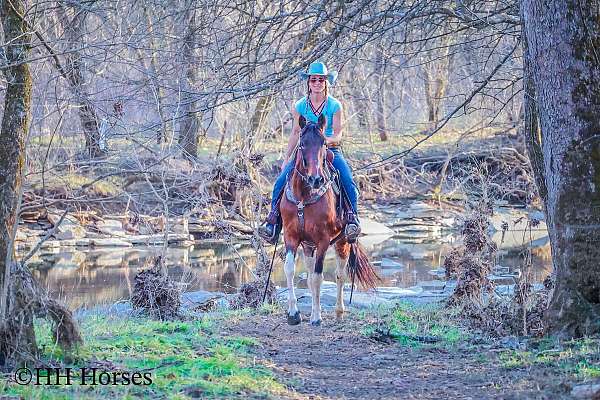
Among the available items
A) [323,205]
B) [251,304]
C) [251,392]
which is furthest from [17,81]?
[251,304]

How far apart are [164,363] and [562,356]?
121 inches

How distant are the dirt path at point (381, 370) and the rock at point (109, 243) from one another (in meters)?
14.4

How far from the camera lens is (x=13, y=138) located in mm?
6246

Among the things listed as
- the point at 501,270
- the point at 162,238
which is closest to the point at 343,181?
the point at 501,270

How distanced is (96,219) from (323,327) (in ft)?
52.1

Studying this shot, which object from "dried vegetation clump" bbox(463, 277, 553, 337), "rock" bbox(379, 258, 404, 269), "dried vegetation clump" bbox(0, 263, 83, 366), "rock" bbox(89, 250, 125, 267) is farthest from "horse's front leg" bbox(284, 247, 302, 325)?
"rock" bbox(89, 250, 125, 267)

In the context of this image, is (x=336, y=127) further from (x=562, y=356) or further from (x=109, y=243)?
(x=109, y=243)

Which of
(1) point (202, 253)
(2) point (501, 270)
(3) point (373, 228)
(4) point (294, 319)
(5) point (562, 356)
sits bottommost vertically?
(5) point (562, 356)

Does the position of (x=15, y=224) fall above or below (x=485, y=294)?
above

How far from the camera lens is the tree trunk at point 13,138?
5.86m

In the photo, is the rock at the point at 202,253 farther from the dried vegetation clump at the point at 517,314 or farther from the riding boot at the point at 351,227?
the dried vegetation clump at the point at 517,314

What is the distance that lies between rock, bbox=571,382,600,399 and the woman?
16.0 feet

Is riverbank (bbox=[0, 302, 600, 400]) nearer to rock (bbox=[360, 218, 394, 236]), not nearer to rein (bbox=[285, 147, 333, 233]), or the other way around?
rein (bbox=[285, 147, 333, 233])

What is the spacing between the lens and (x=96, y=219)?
80.7ft
